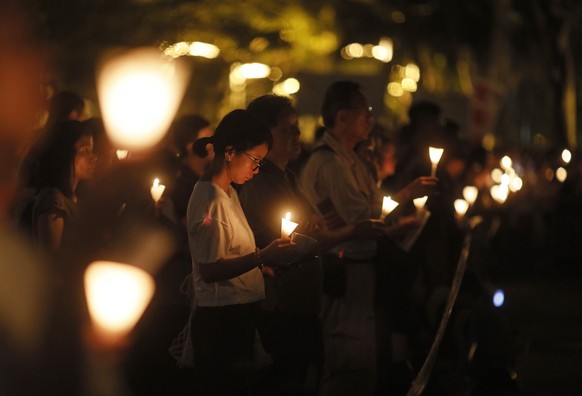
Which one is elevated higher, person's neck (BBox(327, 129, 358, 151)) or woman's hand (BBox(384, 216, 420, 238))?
person's neck (BBox(327, 129, 358, 151))

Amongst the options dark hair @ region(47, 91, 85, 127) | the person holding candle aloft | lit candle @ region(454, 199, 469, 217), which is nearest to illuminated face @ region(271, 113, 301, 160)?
the person holding candle aloft

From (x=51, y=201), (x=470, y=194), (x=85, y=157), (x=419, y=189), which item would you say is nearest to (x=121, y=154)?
(x=85, y=157)

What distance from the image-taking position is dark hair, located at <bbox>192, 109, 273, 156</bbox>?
6.29 meters

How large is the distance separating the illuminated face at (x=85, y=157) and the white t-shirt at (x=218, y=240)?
1.28 meters

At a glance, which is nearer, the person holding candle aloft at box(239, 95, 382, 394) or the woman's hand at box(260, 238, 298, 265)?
the woman's hand at box(260, 238, 298, 265)

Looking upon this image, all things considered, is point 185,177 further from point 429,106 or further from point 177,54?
point 177,54

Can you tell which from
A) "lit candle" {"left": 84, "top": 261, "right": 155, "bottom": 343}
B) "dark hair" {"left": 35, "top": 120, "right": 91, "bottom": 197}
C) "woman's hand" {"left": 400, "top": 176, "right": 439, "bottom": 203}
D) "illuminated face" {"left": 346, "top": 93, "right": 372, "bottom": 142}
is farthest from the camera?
"illuminated face" {"left": 346, "top": 93, "right": 372, "bottom": 142}

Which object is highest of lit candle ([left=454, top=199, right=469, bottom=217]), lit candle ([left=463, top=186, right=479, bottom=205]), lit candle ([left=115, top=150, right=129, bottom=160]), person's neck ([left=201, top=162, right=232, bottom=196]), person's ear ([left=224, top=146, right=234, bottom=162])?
person's ear ([left=224, top=146, right=234, bottom=162])

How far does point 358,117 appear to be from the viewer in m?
8.41

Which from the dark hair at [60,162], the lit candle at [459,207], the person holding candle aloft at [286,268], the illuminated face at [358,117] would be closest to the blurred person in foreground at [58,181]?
the dark hair at [60,162]

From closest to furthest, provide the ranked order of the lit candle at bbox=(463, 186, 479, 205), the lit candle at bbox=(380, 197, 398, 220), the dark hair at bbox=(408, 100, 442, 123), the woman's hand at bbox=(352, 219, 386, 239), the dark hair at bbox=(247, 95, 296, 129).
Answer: the dark hair at bbox=(247, 95, 296, 129) < the lit candle at bbox=(380, 197, 398, 220) < the woman's hand at bbox=(352, 219, 386, 239) < the dark hair at bbox=(408, 100, 442, 123) < the lit candle at bbox=(463, 186, 479, 205)

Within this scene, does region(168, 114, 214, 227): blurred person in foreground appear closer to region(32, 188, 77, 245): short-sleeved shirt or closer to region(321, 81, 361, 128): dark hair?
region(321, 81, 361, 128): dark hair

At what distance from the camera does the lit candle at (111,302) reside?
5.69 m

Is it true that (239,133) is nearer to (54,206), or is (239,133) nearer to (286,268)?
(286,268)
